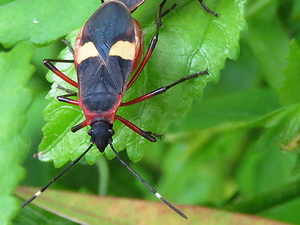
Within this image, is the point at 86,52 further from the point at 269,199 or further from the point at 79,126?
the point at 269,199

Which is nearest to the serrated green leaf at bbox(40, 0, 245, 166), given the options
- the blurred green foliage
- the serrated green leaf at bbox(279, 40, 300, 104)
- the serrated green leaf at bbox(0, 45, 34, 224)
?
the blurred green foliage

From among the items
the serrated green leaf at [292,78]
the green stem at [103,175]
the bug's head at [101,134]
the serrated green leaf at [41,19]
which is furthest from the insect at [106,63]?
the green stem at [103,175]

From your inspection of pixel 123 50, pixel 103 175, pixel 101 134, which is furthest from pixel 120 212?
pixel 103 175

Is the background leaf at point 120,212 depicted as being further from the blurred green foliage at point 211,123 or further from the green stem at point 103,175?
the green stem at point 103,175

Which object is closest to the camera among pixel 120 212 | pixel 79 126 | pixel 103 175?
pixel 79 126

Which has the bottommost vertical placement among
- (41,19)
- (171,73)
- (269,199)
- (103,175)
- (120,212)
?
(103,175)
